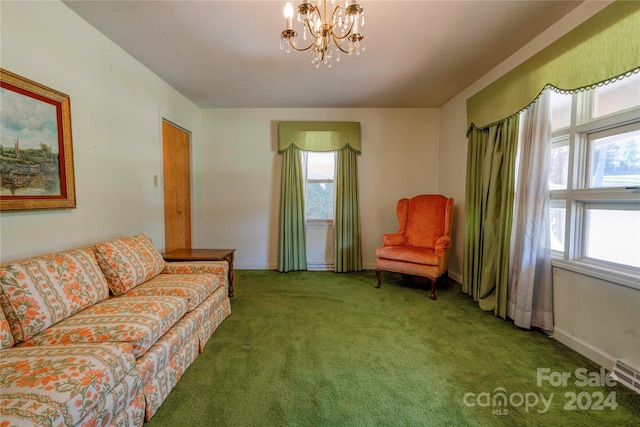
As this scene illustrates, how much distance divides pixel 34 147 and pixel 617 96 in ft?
12.3

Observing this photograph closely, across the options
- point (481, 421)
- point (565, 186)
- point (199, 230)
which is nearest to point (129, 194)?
point (199, 230)

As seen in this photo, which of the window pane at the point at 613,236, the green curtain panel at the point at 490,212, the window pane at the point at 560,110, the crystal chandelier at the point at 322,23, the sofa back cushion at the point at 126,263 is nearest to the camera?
the crystal chandelier at the point at 322,23

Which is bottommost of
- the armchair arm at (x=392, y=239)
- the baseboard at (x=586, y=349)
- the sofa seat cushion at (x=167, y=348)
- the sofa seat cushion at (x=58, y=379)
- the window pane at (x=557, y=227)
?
the baseboard at (x=586, y=349)

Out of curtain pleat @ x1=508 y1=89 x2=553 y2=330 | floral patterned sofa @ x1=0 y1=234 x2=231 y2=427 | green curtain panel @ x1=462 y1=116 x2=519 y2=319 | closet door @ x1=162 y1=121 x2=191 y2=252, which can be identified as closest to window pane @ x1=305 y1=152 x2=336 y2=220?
closet door @ x1=162 y1=121 x2=191 y2=252

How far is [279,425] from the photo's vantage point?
50.3 inches

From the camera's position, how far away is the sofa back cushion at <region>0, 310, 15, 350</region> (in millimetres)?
1174

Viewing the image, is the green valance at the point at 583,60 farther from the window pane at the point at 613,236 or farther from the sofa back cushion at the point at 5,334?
the sofa back cushion at the point at 5,334

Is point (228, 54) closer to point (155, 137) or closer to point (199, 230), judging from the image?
point (155, 137)

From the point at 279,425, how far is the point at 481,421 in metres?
1.01

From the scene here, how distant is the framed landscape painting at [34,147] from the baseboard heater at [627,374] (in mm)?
3728

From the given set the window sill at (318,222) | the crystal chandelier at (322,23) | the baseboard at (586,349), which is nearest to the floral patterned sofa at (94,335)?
the crystal chandelier at (322,23)

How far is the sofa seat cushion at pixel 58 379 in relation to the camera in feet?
2.83

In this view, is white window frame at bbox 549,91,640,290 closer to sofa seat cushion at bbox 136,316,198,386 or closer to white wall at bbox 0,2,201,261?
sofa seat cushion at bbox 136,316,198,386

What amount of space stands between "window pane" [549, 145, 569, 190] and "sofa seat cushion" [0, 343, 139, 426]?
3.10 meters
